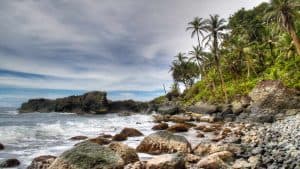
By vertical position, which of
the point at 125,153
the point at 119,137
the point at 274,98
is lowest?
the point at 125,153

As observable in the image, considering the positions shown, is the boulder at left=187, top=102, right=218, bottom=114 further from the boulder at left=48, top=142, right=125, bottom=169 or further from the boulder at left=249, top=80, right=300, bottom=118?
the boulder at left=48, top=142, right=125, bottom=169

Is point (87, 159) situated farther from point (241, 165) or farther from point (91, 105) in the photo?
point (91, 105)

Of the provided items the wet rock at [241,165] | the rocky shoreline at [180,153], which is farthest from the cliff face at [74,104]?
the wet rock at [241,165]

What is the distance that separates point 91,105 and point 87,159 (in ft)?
252

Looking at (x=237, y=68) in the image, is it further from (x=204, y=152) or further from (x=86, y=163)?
(x=86, y=163)

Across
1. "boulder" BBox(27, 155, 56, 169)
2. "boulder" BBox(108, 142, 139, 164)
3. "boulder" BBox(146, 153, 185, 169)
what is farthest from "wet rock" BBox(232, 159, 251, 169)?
"boulder" BBox(27, 155, 56, 169)

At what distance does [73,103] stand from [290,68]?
65934mm

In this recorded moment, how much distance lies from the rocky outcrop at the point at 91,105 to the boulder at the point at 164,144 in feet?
215

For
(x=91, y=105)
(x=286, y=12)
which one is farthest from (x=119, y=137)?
(x=91, y=105)

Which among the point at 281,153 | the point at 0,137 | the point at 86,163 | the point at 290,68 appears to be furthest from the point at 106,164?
the point at 290,68

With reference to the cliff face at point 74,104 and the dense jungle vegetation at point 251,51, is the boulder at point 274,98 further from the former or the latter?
the cliff face at point 74,104

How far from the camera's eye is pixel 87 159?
10578 millimetres

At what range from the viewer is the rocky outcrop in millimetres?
85062

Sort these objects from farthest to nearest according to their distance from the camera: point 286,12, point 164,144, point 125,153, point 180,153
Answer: point 286,12, point 164,144, point 125,153, point 180,153
